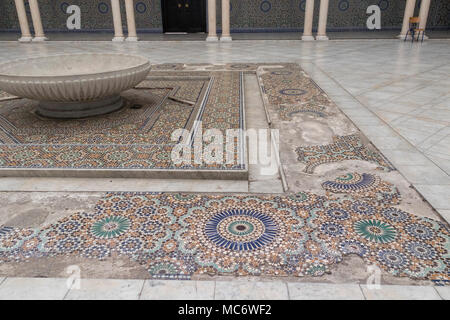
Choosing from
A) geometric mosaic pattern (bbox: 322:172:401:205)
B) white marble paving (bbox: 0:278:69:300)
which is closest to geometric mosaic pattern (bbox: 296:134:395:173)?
geometric mosaic pattern (bbox: 322:172:401:205)

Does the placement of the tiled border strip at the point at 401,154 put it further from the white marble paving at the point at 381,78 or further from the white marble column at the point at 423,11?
the white marble column at the point at 423,11

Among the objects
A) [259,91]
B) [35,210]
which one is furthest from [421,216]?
[259,91]

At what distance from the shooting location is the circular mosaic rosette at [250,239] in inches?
51.9

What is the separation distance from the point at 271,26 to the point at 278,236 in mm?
10527

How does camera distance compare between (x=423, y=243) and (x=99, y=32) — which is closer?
(x=423, y=243)

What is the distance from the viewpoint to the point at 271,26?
10867mm

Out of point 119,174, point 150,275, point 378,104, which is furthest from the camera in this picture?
point 378,104

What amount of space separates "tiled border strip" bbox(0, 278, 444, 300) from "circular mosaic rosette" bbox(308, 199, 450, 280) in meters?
0.12

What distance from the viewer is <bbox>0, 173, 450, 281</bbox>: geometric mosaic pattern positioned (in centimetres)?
132

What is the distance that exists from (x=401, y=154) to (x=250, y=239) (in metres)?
1.37

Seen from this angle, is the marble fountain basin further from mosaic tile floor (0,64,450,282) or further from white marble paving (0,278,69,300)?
white marble paving (0,278,69,300)

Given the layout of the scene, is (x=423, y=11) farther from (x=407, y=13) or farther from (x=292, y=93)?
→ (x=292, y=93)

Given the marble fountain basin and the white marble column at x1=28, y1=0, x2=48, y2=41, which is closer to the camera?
the marble fountain basin
